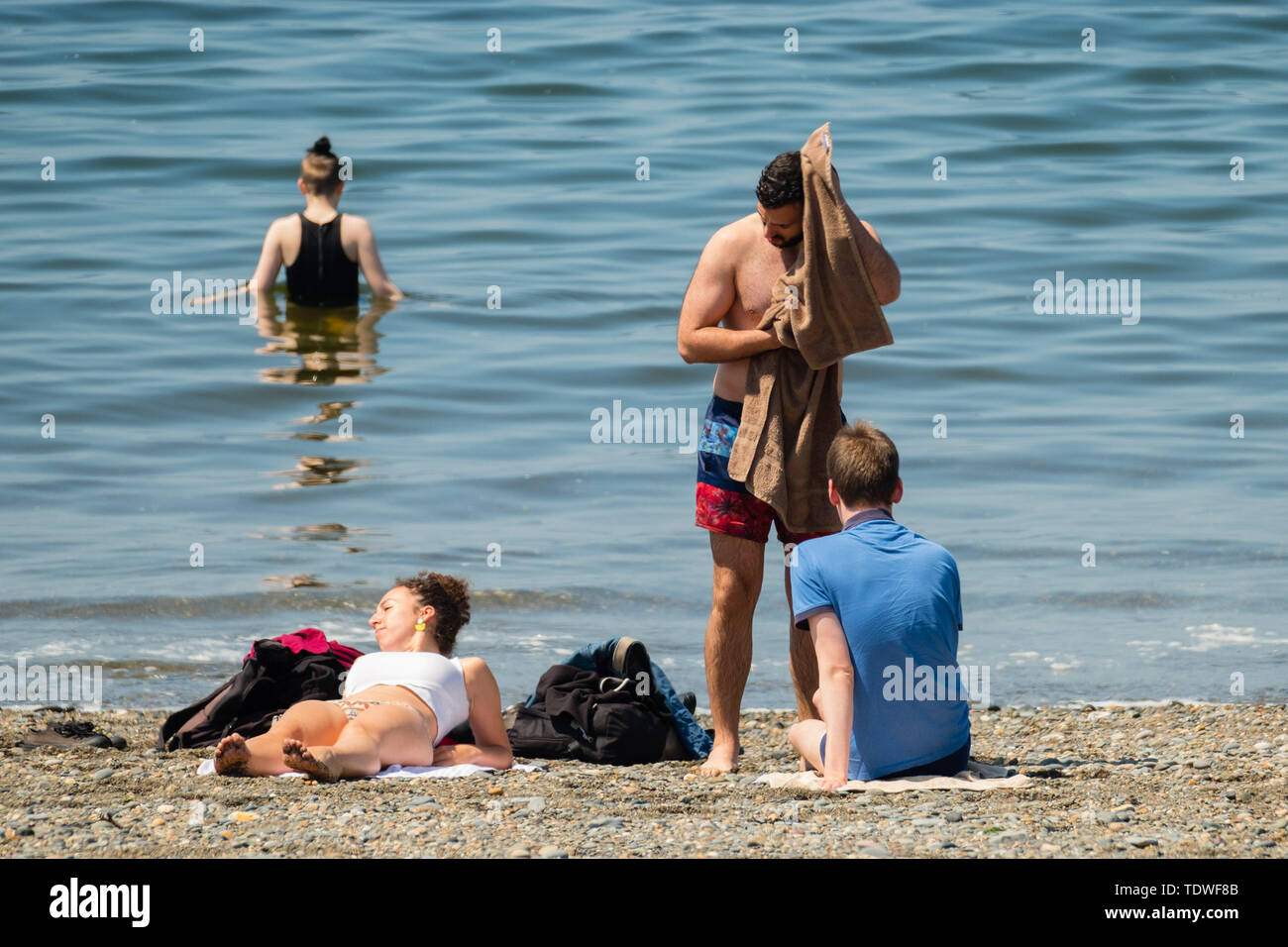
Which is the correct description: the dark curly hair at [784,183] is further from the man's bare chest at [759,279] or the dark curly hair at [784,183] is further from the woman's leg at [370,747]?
the woman's leg at [370,747]

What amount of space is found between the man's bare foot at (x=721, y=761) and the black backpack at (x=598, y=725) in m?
0.25

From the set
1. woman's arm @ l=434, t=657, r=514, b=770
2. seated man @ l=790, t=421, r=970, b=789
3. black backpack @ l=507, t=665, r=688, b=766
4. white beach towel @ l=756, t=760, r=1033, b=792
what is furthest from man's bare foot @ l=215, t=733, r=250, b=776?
seated man @ l=790, t=421, r=970, b=789

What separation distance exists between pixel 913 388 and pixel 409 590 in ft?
22.3

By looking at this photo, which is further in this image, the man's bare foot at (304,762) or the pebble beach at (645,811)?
the man's bare foot at (304,762)

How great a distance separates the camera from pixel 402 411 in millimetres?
10172

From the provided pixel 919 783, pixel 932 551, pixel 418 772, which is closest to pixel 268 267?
pixel 418 772

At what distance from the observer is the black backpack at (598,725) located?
483 centimetres

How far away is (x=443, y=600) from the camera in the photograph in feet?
16.0

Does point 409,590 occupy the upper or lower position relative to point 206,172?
lower

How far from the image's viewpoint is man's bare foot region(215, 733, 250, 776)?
420 centimetres

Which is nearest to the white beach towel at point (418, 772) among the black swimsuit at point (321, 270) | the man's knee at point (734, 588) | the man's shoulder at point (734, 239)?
the man's knee at point (734, 588)

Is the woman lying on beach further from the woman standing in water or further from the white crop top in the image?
the woman standing in water
